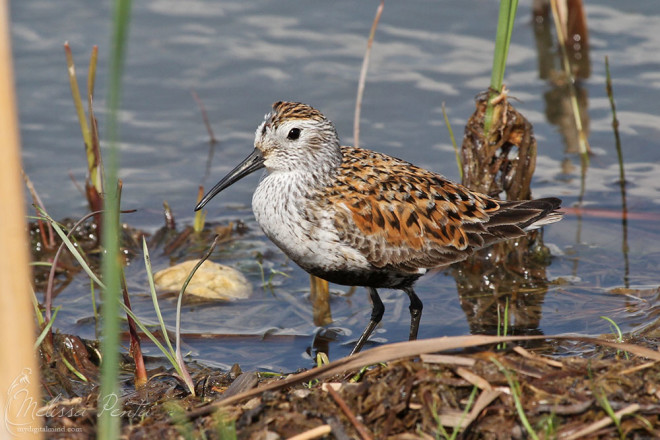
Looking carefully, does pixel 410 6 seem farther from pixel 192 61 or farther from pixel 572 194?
pixel 572 194

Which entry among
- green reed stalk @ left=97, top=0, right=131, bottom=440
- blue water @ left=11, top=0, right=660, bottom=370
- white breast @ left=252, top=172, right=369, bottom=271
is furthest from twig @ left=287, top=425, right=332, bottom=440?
blue water @ left=11, top=0, right=660, bottom=370

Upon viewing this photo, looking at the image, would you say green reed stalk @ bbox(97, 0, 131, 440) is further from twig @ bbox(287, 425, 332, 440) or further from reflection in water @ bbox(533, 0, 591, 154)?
reflection in water @ bbox(533, 0, 591, 154)

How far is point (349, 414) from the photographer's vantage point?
13.8 feet

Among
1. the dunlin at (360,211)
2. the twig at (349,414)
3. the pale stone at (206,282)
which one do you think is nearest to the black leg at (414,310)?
the dunlin at (360,211)

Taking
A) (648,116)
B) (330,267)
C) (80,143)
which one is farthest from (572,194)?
(80,143)

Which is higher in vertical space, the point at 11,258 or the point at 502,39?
the point at 502,39

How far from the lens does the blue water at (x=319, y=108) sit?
7.34m

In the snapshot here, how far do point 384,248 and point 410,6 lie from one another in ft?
24.8

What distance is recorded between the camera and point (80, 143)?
1062 centimetres

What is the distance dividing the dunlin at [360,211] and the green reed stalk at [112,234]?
2.96 metres

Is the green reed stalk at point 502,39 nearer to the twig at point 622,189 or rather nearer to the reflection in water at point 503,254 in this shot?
the reflection in water at point 503,254

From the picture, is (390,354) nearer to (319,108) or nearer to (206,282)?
(206,282)

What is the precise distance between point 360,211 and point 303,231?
461mm

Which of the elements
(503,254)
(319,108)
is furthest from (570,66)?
Answer: (503,254)
